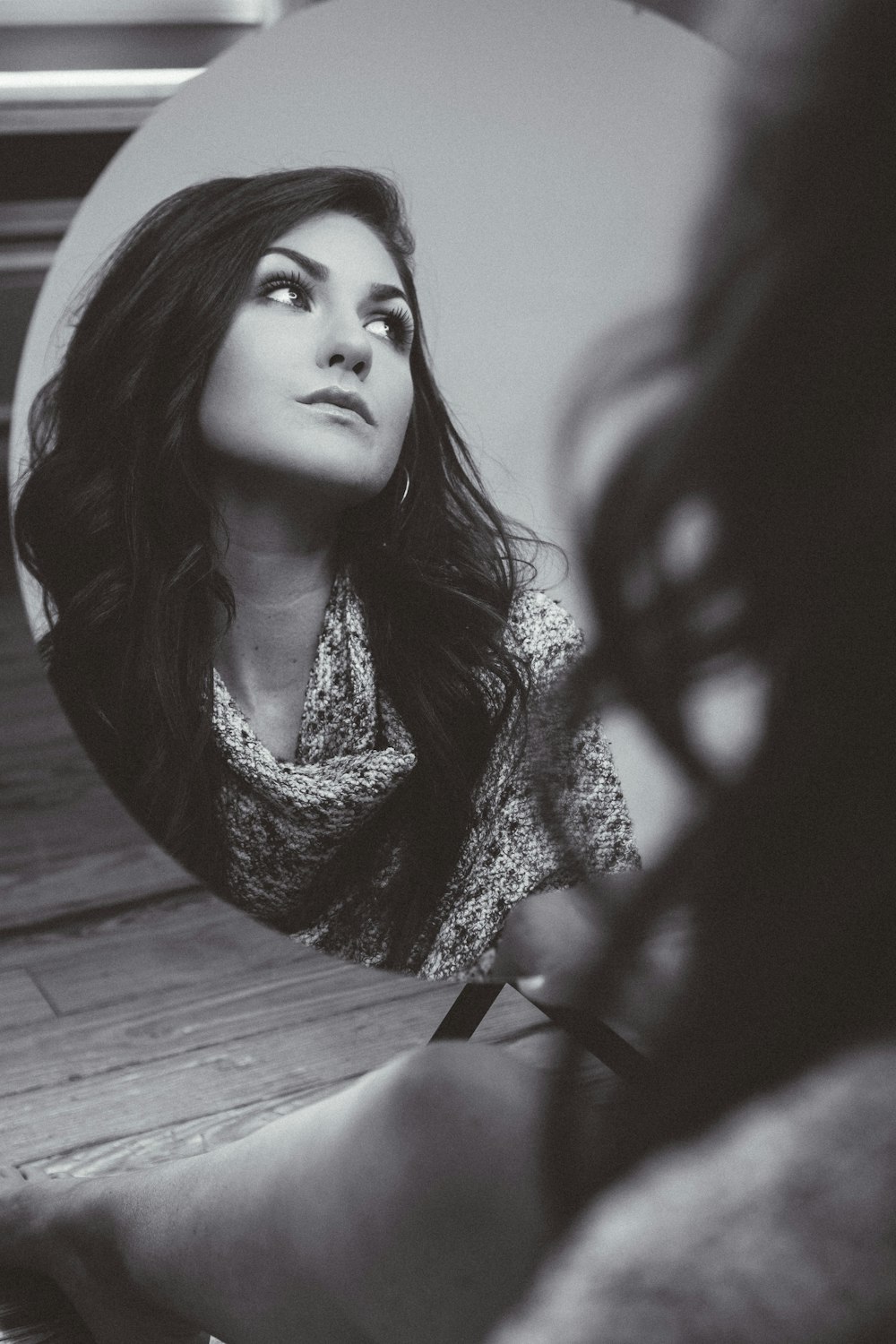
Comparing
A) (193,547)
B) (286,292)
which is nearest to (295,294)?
(286,292)

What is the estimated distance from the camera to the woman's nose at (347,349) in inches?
24.6

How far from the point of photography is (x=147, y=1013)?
3.44 feet

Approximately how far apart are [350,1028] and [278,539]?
0.52 m

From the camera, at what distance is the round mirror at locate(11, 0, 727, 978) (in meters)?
0.62

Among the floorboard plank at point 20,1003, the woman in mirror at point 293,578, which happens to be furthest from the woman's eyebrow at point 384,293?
the floorboard plank at point 20,1003

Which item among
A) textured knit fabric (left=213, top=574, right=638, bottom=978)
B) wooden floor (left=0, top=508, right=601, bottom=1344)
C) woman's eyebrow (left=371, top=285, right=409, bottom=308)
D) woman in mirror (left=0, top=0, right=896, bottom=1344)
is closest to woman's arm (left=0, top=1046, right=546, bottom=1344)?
woman in mirror (left=0, top=0, right=896, bottom=1344)

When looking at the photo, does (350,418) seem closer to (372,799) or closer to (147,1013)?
(372,799)

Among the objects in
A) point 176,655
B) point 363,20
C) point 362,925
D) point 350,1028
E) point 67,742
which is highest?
point 363,20

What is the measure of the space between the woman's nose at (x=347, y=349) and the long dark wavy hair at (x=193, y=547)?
0.02 meters

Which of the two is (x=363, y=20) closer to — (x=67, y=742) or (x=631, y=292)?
(x=631, y=292)

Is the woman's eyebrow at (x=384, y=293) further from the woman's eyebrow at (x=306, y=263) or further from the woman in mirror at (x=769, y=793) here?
the woman in mirror at (x=769, y=793)

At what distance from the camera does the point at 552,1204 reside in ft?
1.40

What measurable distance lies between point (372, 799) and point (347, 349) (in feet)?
0.70

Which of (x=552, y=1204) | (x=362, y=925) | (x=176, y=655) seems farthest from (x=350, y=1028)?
(x=552, y=1204)
